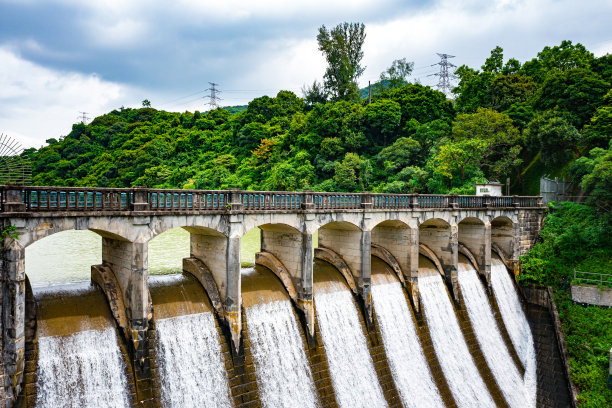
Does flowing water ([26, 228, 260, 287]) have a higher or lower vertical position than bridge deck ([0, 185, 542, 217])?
lower

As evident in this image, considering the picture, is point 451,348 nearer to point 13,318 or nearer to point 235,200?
point 235,200

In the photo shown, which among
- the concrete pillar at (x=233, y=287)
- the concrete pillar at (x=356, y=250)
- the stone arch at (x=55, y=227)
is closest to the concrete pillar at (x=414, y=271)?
the concrete pillar at (x=356, y=250)

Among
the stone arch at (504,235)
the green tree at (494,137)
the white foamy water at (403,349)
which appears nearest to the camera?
the white foamy water at (403,349)

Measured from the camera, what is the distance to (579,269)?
32062 mm

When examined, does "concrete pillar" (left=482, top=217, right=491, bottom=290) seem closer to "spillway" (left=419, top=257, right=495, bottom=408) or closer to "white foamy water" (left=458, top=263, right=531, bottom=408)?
"white foamy water" (left=458, top=263, right=531, bottom=408)

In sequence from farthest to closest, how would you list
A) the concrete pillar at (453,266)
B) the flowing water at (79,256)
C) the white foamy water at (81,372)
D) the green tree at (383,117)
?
the green tree at (383,117) → the concrete pillar at (453,266) → the flowing water at (79,256) → the white foamy water at (81,372)

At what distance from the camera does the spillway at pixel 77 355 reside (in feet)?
46.3

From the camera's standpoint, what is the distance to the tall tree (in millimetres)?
74062

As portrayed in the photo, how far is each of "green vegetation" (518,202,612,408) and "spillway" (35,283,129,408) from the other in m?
25.9

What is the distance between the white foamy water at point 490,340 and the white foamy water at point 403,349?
19.9 feet

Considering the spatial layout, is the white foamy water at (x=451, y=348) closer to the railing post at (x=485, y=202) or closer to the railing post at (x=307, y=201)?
the railing post at (x=485, y=202)

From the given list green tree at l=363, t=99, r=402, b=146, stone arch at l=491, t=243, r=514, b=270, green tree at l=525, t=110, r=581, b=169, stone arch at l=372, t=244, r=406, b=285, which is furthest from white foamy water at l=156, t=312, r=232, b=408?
green tree at l=363, t=99, r=402, b=146

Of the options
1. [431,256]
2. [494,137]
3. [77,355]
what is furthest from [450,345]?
[494,137]

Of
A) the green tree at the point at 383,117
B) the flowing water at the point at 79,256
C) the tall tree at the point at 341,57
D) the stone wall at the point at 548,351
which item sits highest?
the tall tree at the point at 341,57
